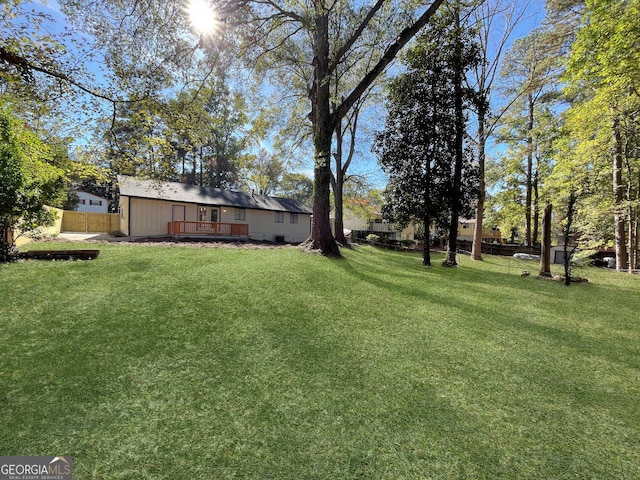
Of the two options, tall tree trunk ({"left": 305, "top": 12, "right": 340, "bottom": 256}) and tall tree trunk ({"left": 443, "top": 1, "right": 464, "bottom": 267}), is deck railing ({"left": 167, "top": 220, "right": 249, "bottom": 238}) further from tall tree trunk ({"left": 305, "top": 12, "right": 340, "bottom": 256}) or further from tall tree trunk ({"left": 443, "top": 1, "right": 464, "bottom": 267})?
tall tree trunk ({"left": 443, "top": 1, "right": 464, "bottom": 267})

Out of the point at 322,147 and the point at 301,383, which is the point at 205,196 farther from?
the point at 301,383

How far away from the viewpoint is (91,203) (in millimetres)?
39406

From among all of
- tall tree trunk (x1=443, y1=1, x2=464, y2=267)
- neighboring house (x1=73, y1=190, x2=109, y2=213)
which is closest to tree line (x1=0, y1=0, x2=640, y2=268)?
A: tall tree trunk (x1=443, y1=1, x2=464, y2=267)

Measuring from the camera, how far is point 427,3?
8484 mm

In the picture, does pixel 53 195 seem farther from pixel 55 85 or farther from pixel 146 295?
pixel 146 295

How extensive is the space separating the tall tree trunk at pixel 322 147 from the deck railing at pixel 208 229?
9.69m

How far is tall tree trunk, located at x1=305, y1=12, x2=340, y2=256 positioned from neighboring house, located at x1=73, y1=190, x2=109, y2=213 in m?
42.7

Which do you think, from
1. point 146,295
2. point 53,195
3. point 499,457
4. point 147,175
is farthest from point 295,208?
point 499,457

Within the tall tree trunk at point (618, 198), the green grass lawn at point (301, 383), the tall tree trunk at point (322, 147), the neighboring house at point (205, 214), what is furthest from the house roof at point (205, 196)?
the tall tree trunk at point (618, 198)

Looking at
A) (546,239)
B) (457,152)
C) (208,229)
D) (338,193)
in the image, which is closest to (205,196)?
(208,229)

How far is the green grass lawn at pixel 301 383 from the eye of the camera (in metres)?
1.90

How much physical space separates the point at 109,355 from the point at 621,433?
5.11 metres

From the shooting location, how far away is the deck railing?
669 inches

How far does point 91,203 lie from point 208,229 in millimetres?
34573
